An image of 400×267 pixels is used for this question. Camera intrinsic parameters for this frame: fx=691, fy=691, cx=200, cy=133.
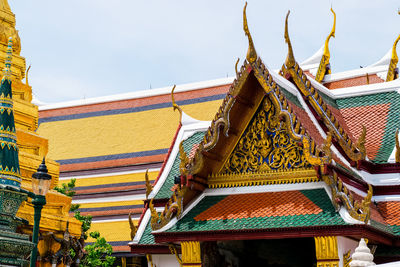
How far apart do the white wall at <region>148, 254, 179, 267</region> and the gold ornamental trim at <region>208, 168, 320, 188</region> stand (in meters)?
1.76

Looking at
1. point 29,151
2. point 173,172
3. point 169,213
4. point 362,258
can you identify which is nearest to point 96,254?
point 29,151

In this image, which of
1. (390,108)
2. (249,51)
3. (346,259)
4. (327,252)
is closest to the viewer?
(327,252)

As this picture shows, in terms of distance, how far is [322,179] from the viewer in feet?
29.3

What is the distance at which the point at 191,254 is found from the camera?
30.9ft

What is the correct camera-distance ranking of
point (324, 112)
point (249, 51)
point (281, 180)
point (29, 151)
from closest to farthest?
point (281, 180), point (249, 51), point (324, 112), point (29, 151)

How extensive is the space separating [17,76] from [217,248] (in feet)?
26.6

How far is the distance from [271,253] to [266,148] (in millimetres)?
2156

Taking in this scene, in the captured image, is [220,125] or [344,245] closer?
[344,245]

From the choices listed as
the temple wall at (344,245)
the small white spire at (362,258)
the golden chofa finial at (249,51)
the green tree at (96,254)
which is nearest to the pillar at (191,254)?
the temple wall at (344,245)

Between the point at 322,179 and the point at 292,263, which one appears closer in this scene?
the point at 322,179

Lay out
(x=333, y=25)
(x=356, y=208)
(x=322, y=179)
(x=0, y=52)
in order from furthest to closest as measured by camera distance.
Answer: (x=0, y=52) → (x=333, y=25) → (x=322, y=179) → (x=356, y=208)

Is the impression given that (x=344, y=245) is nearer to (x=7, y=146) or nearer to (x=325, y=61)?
(x=7, y=146)

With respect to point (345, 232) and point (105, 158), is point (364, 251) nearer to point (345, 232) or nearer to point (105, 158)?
point (345, 232)

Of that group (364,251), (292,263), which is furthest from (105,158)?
(364,251)
